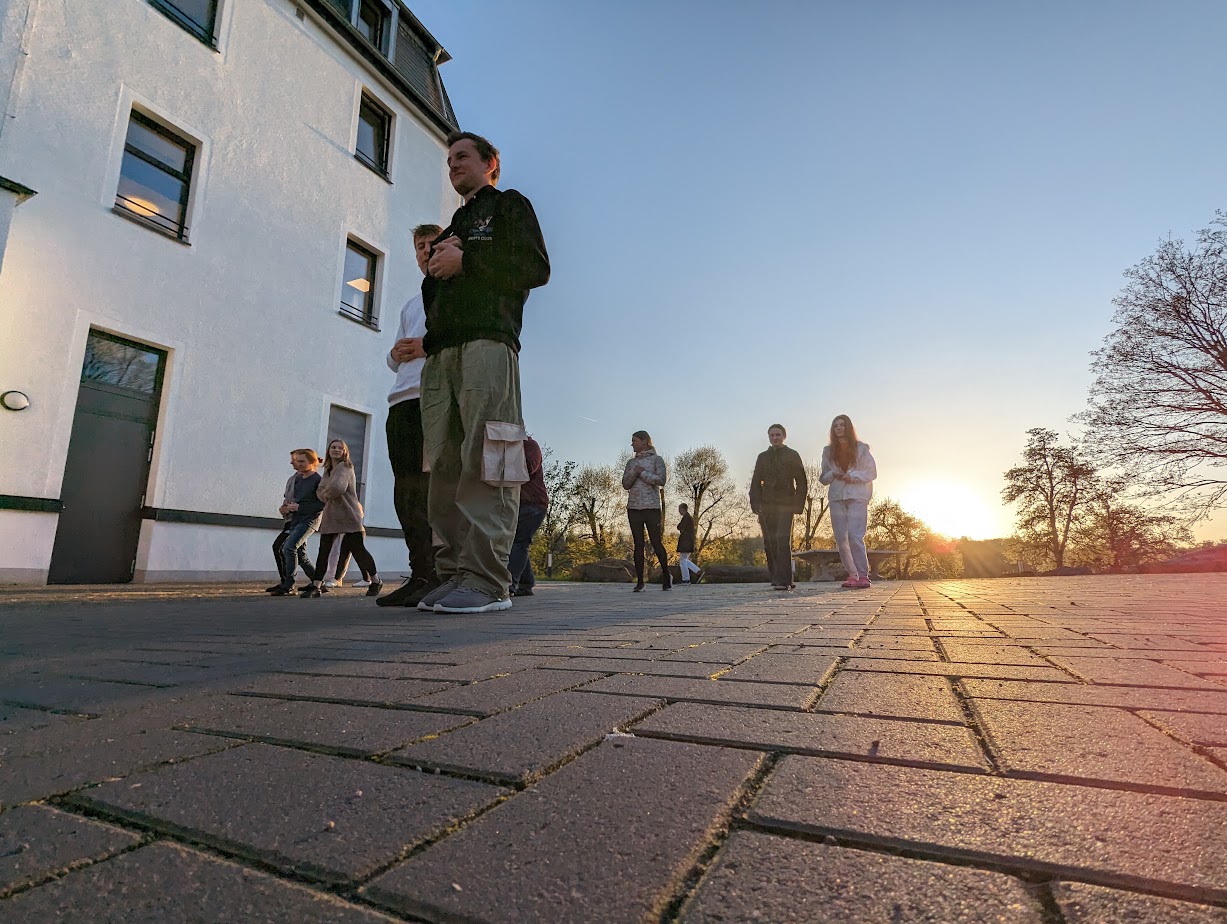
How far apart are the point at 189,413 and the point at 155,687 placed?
844 centimetres

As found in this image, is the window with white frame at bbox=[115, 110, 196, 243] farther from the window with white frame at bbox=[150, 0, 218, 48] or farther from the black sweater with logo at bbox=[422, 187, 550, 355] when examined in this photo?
the black sweater with logo at bbox=[422, 187, 550, 355]

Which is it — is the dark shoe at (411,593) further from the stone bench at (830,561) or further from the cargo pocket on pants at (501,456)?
the stone bench at (830,561)

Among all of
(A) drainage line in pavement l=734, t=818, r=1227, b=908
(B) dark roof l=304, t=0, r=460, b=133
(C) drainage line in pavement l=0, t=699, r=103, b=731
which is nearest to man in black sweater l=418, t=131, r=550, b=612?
(C) drainage line in pavement l=0, t=699, r=103, b=731

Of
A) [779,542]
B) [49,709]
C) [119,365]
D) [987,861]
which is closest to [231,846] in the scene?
[987,861]

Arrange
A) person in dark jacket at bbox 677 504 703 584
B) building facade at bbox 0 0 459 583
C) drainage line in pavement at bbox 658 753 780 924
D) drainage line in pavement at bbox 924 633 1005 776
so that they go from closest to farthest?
drainage line in pavement at bbox 658 753 780 924, drainage line in pavement at bbox 924 633 1005 776, building facade at bbox 0 0 459 583, person in dark jacket at bbox 677 504 703 584

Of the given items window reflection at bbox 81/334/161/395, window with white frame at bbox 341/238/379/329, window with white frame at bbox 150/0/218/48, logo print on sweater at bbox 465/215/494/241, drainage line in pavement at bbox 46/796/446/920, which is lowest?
drainage line in pavement at bbox 46/796/446/920

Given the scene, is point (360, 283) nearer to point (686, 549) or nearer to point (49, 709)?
point (686, 549)

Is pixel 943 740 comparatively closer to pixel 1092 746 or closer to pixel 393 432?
pixel 1092 746

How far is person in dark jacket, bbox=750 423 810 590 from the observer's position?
7746mm

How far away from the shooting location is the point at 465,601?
11.5ft

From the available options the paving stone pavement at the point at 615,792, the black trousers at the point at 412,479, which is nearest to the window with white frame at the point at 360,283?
the black trousers at the point at 412,479

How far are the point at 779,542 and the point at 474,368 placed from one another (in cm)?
519

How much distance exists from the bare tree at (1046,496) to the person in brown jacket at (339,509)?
31.4 m

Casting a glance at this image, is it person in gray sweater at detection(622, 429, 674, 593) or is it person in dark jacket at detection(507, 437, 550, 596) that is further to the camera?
person in gray sweater at detection(622, 429, 674, 593)
